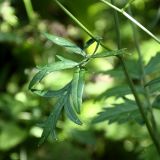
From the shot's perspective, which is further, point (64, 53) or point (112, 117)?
point (64, 53)

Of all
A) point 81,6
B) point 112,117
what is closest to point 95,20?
point 81,6

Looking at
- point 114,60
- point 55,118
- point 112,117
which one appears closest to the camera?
point 55,118

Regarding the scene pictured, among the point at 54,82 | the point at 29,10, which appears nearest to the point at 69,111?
the point at 54,82

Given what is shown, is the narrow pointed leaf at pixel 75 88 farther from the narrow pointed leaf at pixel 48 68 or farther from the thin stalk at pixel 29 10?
the thin stalk at pixel 29 10

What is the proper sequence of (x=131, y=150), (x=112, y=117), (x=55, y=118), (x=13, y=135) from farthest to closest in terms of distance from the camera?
(x=131, y=150) < (x=13, y=135) < (x=112, y=117) < (x=55, y=118)

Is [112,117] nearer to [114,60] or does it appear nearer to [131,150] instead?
[131,150]

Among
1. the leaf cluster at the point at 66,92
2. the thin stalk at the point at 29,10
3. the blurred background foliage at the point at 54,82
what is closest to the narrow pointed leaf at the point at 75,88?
the leaf cluster at the point at 66,92

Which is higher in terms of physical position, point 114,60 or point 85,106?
point 114,60
